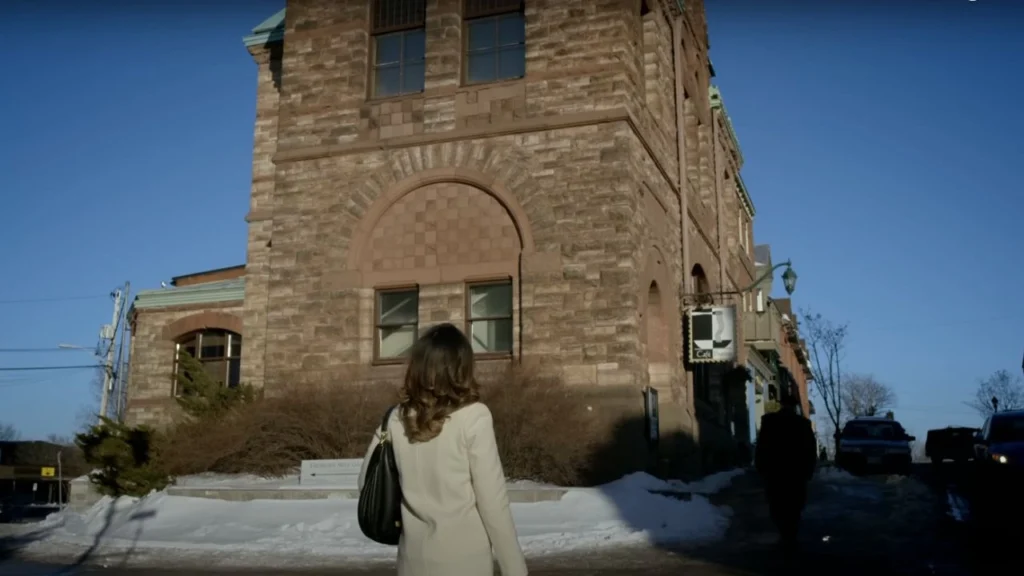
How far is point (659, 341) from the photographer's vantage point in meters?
19.8

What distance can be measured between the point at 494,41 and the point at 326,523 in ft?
33.9

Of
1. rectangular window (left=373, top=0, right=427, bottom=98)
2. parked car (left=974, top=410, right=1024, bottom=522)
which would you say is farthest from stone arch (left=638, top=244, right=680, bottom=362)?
parked car (left=974, top=410, right=1024, bottom=522)

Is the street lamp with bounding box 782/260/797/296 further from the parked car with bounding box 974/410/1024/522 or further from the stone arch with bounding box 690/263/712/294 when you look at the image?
the parked car with bounding box 974/410/1024/522

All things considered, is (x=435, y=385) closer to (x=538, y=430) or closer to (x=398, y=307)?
(x=538, y=430)

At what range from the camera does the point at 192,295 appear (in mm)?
25938

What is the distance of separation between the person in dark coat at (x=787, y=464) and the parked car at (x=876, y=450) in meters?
18.6

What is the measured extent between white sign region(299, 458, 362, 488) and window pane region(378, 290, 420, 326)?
15.8 feet

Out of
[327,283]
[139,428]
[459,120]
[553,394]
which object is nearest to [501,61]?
[459,120]

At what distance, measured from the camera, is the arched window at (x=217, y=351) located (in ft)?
83.8

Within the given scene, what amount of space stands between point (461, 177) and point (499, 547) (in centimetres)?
1526

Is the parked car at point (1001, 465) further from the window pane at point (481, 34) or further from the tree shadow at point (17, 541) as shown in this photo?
the tree shadow at point (17, 541)

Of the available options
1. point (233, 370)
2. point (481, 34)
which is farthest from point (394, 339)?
point (233, 370)

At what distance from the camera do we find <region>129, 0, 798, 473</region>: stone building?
17422 millimetres

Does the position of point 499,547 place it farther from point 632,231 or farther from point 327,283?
point 327,283
